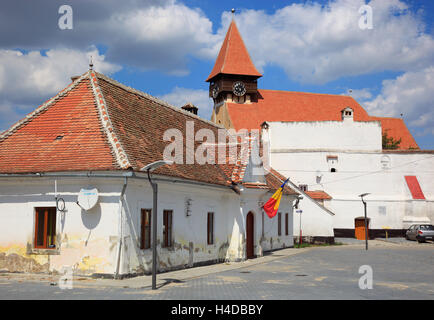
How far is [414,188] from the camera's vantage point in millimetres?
44625

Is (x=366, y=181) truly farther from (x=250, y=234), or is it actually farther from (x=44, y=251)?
(x=44, y=251)

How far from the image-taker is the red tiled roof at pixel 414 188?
44469mm

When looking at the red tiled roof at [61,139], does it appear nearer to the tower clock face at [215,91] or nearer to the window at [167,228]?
the window at [167,228]

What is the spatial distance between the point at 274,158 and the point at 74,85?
2715 cm

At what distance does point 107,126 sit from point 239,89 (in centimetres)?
3815

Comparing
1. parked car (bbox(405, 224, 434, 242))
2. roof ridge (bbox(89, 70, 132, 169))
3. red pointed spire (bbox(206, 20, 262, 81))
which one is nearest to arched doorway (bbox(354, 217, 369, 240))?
parked car (bbox(405, 224, 434, 242))

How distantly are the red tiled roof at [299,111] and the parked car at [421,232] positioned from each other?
1708 cm

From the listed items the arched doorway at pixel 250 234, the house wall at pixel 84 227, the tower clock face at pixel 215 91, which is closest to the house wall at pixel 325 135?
the tower clock face at pixel 215 91

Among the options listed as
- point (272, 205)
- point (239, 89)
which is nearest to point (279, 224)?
point (272, 205)

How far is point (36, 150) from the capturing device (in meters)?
17.1

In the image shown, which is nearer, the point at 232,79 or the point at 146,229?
the point at 146,229

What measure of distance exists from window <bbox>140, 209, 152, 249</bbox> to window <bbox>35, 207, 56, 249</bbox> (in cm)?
294
